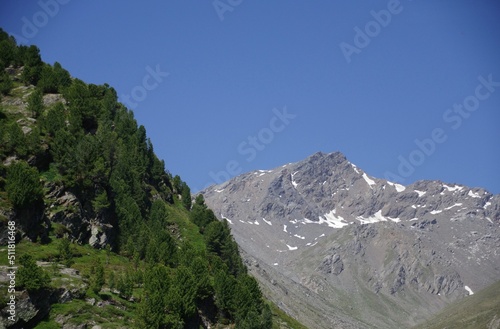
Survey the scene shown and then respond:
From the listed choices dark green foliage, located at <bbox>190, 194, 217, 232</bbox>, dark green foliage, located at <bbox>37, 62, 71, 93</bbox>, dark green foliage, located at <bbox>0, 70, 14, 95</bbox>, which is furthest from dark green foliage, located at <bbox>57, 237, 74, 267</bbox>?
dark green foliage, located at <bbox>37, 62, 71, 93</bbox>

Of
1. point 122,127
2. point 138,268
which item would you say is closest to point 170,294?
point 138,268

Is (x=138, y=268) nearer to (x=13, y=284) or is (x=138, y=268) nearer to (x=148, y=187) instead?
(x=13, y=284)

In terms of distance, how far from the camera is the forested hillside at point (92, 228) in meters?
63.2

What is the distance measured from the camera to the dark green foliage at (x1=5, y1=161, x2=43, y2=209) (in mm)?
70938

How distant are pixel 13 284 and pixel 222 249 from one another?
207 feet

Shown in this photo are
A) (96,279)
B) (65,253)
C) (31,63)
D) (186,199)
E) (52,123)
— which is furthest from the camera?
(186,199)

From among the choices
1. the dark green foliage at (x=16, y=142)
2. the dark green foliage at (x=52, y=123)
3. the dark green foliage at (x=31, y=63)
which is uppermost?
the dark green foliage at (x=31, y=63)

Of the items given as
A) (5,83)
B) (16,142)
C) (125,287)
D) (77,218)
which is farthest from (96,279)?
(5,83)

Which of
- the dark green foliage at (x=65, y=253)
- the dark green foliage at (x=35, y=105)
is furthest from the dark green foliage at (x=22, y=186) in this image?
the dark green foliage at (x=35, y=105)

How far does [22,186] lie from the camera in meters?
71.8

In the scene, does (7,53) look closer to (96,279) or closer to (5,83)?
(5,83)

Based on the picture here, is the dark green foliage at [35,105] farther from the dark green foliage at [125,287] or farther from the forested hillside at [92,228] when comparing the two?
the dark green foliage at [125,287]

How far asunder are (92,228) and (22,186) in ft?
56.7

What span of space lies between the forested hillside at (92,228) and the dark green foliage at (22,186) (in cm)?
15
